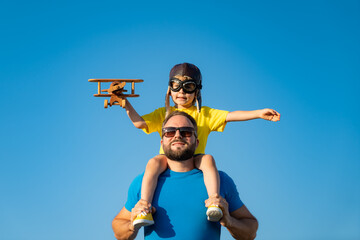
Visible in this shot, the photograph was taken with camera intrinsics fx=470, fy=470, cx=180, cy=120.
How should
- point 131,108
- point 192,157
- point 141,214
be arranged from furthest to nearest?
1. point 131,108
2. point 192,157
3. point 141,214

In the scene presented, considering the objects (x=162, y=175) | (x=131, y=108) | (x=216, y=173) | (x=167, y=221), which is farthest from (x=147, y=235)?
(x=131, y=108)

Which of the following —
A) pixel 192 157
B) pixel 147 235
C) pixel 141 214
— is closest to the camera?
pixel 141 214

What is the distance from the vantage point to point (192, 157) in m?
6.60

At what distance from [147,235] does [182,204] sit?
0.62 m

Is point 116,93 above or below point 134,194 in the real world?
above

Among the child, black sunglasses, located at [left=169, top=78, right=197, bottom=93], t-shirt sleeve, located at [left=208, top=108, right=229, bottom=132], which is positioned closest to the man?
the child

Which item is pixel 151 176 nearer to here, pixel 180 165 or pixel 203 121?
pixel 180 165

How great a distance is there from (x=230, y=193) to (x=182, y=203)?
30.8 inches

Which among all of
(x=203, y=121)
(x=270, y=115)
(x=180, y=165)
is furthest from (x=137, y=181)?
(x=270, y=115)

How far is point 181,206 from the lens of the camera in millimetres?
5949

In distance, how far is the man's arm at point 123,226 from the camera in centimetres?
601

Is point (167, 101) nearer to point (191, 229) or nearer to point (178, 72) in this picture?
point (178, 72)

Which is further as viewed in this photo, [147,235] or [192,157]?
[192,157]

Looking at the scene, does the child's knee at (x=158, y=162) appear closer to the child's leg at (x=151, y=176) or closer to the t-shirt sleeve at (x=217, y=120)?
the child's leg at (x=151, y=176)
